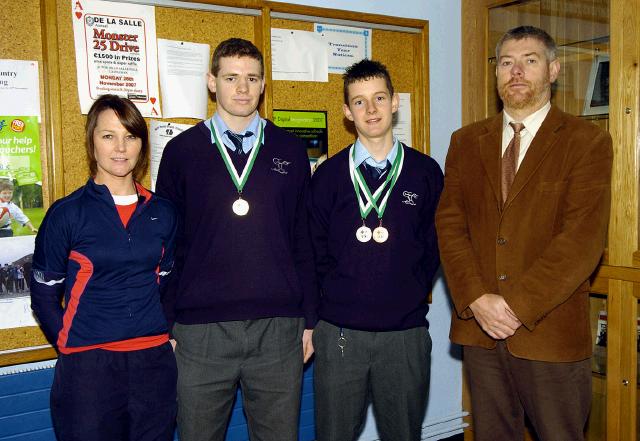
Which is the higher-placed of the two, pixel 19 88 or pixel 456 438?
pixel 19 88

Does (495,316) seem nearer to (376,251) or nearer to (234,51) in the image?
(376,251)

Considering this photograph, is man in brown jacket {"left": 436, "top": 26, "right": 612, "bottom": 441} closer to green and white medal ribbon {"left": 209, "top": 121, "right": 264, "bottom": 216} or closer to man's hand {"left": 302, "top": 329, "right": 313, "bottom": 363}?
man's hand {"left": 302, "top": 329, "right": 313, "bottom": 363}

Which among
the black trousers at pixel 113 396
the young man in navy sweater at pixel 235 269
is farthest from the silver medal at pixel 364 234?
the black trousers at pixel 113 396

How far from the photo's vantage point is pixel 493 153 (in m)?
2.25

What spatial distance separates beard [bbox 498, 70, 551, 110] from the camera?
2195 mm

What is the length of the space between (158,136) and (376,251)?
1092 mm

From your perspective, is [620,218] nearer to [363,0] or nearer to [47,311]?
[363,0]

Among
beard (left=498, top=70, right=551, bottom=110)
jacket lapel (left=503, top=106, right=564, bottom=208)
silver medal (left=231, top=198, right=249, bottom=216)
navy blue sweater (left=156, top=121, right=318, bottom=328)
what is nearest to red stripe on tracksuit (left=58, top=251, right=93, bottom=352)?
navy blue sweater (left=156, top=121, right=318, bottom=328)

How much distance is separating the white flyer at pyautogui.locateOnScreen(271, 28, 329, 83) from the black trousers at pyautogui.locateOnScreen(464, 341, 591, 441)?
1.52 meters

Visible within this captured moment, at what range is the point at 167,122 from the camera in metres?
2.66

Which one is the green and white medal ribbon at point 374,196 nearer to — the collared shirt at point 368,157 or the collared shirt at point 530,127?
the collared shirt at point 368,157

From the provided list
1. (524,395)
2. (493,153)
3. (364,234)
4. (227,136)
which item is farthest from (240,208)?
(524,395)

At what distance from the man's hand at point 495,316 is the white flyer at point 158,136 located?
1.44m

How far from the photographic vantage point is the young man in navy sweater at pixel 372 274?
2277mm
